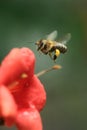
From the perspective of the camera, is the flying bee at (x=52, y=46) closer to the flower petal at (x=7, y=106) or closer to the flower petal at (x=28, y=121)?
the flower petal at (x=28, y=121)

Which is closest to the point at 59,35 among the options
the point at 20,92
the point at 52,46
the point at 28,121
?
the point at 52,46

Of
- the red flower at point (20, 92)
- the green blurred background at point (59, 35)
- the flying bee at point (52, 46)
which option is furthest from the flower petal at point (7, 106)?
the green blurred background at point (59, 35)

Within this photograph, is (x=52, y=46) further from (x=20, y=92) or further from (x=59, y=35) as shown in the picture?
(x=59, y=35)

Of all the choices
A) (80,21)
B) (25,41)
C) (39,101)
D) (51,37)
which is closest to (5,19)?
(25,41)

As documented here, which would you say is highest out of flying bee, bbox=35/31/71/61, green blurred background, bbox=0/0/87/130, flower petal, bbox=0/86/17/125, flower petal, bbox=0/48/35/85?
green blurred background, bbox=0/0/87/130

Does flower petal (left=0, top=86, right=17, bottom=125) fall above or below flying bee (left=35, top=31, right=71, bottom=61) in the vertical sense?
below

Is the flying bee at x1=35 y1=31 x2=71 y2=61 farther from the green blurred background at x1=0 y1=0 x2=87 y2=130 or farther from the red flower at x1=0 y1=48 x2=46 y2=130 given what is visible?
the green blurred background at x1=0 y1=0 x2=87 y2=130

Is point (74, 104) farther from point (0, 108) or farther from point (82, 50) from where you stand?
point (0, 108)

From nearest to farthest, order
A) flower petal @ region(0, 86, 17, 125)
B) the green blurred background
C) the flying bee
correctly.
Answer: flower petal @ region(0, 86, 17, 125) < the flying bee < the green blurred background

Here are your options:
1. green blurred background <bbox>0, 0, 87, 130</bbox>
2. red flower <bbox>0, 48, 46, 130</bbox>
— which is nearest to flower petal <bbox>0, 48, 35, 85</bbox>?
red flower <bbox>0, 48, 46, 130</bbox>
